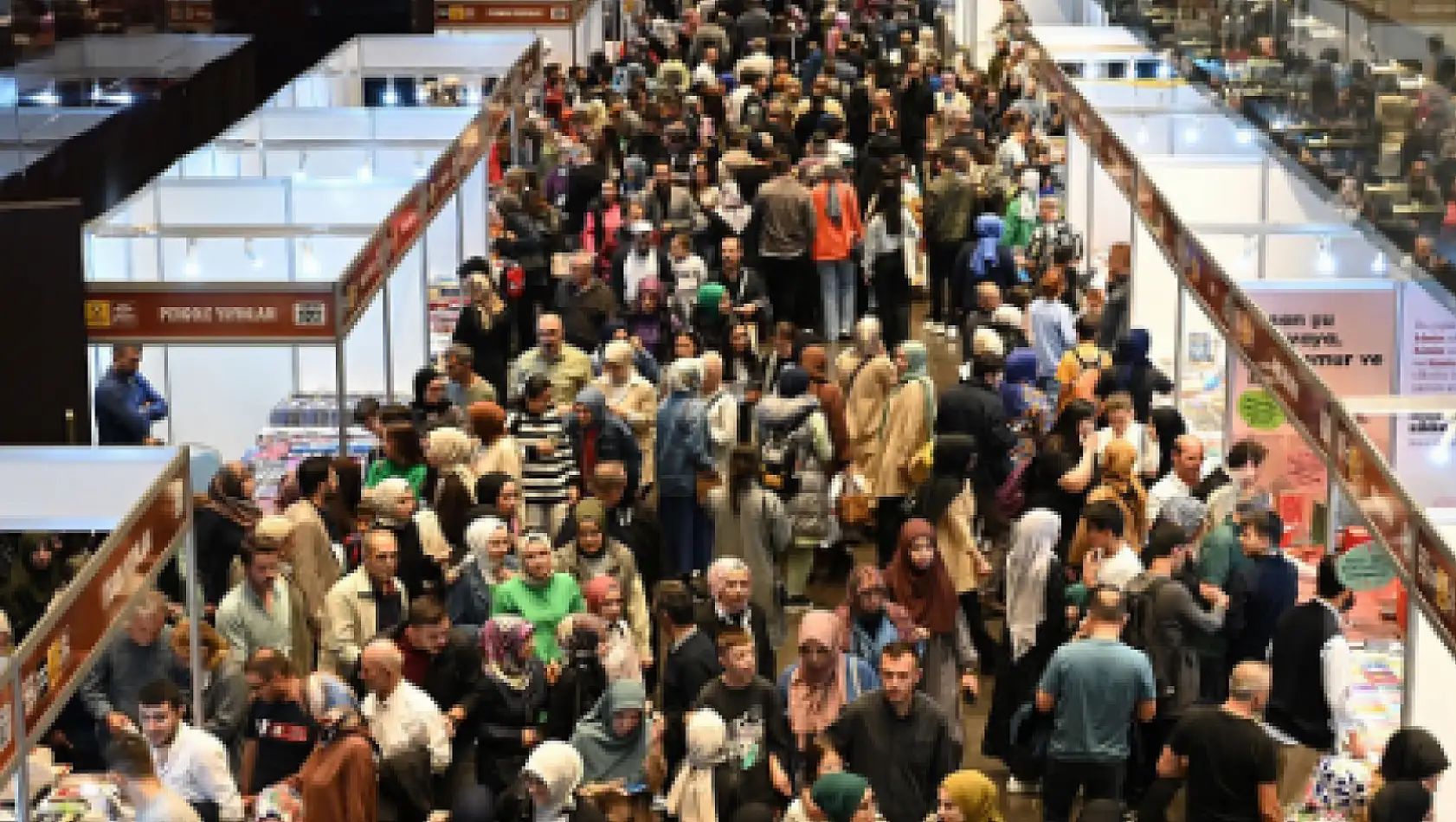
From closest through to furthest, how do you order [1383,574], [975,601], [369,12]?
1. [1383,574]
2. [975,601]
3. [369,12]

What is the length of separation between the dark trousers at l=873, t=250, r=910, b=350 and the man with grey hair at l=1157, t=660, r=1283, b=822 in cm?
883

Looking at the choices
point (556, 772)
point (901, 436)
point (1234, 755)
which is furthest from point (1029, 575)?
point (556, 772)

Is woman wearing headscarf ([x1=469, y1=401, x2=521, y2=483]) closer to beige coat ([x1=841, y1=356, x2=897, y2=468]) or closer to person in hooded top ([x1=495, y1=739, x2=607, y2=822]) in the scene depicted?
beige coat ([x1=841, y1=356, x2=897, y2=468])

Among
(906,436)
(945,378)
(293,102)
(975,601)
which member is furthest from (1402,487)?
(293,102)

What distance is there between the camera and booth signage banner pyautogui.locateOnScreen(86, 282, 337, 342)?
12469 millimetres

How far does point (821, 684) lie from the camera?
346 inches

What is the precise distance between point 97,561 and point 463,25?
1952cm

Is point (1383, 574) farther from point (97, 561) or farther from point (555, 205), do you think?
point (555, 205)

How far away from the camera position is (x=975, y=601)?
36.5 feet

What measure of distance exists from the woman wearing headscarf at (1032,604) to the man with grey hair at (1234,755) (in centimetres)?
151

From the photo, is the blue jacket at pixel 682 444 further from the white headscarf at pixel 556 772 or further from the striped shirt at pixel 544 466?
the white headscarf at pixel 556 772

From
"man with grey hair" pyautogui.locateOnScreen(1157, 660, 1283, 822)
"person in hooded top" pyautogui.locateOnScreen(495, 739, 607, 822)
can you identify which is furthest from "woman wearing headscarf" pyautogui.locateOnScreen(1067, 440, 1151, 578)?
"person in hooded top" pyautogui.locateOnScreen(495, 739, 607, 822)

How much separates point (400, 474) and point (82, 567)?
292 cm

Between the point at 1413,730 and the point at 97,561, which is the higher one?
the point at 97,561
